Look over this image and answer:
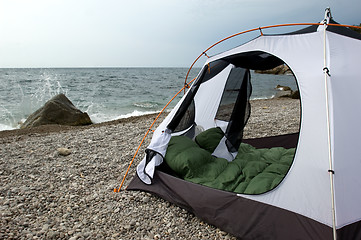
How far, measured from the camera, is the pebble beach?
285 cm

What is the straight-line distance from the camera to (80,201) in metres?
3.50

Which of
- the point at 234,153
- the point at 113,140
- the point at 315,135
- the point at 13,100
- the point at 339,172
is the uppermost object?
the point at 315,135

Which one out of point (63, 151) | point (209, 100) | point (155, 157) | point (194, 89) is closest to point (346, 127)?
point (194, 89)

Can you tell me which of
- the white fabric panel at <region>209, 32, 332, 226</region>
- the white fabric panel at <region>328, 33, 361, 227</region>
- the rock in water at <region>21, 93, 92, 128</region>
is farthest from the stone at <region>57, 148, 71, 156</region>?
the white fabric panel at <region>328, 33, 361, 227</region>

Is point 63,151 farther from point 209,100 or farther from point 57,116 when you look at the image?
point 57,116

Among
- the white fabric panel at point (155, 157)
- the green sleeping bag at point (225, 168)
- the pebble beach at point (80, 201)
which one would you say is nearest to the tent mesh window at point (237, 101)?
the green sleeping bag at point (225, 168)

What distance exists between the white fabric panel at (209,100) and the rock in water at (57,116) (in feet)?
20.9

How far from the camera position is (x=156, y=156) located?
3.66 metres

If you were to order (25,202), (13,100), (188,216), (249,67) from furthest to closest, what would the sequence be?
(13,100) < (249,67) < (25,202) < (188,216)

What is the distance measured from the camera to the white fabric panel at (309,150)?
2.39m

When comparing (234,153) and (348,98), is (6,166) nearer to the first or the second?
(234,153)

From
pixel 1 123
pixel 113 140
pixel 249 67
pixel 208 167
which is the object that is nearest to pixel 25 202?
pixel 208 167

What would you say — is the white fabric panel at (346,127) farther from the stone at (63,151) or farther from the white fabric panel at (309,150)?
the stone at (63,151)

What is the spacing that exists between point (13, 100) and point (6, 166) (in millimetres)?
14111
